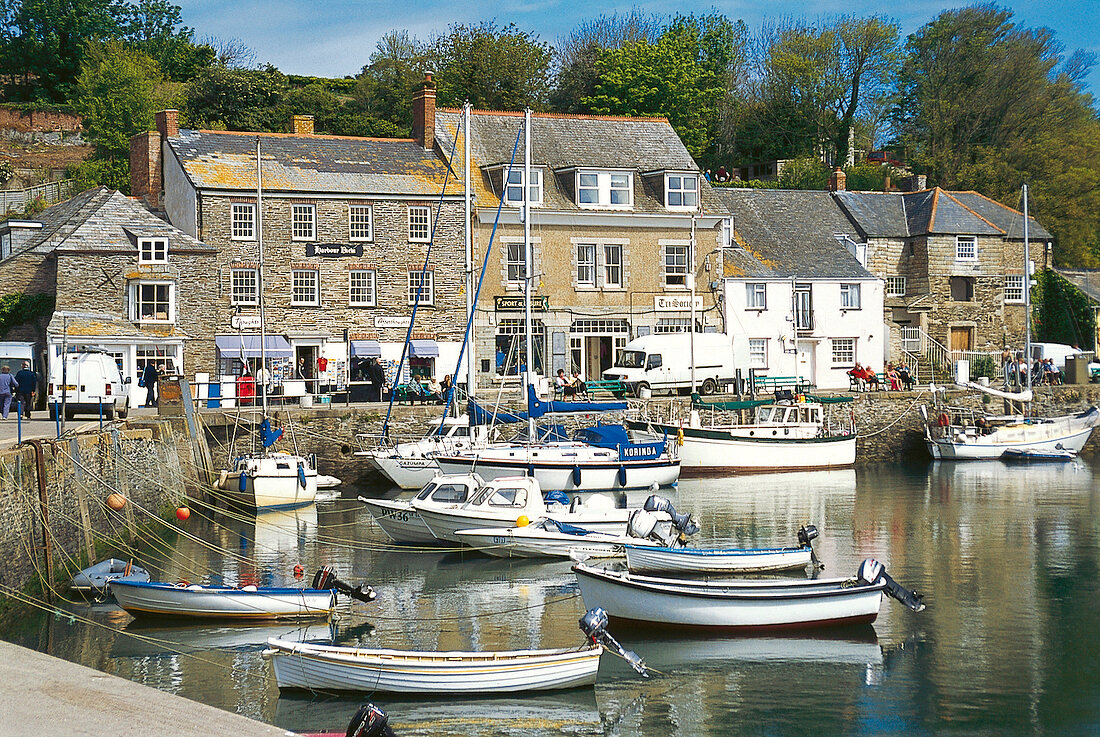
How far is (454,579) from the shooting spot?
23.8m

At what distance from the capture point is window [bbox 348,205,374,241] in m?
45.7

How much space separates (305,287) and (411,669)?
31.2 m

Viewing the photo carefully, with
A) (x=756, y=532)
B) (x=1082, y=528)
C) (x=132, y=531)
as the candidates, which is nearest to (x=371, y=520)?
(x=132, y=531)

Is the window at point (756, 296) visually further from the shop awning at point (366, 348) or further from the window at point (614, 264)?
the shop awning at point (366, 348)

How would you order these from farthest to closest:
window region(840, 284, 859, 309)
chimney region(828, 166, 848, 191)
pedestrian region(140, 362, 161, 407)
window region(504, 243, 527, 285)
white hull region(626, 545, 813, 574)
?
chimney region(828, 166, 848, 191) → window region(840, 284, 859, 309) → window region(504, 243, 527, 285) → pedestrian region(140, 362, 161, 407) → white hull region(626, 545, 813, 574)

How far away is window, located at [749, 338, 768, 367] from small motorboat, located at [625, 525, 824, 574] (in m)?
29.0

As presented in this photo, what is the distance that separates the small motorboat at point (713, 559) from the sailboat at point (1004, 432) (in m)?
24.9

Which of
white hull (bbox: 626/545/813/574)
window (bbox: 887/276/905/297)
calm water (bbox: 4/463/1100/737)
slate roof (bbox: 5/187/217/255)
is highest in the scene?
slate roof (bbox: 5/187/217/255)

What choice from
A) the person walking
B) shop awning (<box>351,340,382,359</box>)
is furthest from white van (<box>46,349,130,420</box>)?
shop awning (<box>351,340,382,359</box>)

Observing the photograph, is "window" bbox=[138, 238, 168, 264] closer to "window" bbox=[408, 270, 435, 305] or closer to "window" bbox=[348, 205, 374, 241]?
"window" bbox=[348, 205, 374, 241]

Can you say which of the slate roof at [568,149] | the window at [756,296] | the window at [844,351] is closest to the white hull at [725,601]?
the slate roof at [568,149]

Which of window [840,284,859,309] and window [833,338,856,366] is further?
window [833,338,856,366]

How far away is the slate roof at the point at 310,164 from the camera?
147 ft

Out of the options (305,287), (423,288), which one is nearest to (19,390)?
(305,287)
